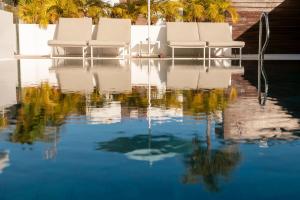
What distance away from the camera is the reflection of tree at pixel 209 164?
2541mm

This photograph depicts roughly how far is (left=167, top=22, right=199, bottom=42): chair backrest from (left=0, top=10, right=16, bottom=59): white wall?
→ 517cm

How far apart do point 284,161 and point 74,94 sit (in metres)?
3.88

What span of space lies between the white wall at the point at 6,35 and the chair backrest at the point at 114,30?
9.30 ft

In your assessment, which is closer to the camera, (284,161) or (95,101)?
Result: (284,161)

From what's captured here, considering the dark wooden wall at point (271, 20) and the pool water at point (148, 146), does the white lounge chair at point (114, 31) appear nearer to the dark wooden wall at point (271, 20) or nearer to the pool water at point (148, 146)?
the dark wooden wall at point (271, 20)

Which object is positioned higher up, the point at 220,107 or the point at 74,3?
the point at 74,3

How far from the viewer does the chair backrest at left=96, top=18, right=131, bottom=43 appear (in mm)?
15070

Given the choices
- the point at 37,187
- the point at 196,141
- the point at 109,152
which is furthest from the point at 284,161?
the point at 37,187

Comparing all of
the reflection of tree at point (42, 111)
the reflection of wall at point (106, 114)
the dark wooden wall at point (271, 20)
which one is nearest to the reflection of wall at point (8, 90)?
the reflection of tree at point (42, 111)

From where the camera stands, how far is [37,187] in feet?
7.93

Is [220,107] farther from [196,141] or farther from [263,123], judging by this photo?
[196,141]

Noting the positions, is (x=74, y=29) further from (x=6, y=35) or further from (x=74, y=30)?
(x=6, y=35)

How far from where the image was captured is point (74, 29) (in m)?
15.3

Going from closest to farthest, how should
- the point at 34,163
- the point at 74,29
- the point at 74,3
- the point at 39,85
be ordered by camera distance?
the point at 34,163
the point at 39,85
the point at 74,29
the point at 74,3
